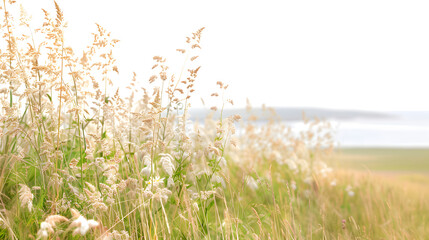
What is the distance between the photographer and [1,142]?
13.1ft

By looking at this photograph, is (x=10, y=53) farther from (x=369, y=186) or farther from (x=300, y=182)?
(x=369, y=186)

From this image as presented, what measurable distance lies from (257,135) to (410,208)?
247 centimetres

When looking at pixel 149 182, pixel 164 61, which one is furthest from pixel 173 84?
pixel 149 182

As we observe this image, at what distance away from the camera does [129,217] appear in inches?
131

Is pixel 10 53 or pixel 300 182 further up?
pixel 10 53

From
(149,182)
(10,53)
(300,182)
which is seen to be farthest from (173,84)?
(300,182)

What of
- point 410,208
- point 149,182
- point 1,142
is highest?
point 1,142

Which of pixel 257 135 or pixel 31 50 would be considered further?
pixel 257 135

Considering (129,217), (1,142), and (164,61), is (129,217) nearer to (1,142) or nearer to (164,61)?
(164,61)

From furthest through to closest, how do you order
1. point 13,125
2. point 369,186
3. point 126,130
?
point 369,186, point 126,130, point 13,125

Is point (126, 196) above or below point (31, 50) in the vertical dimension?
below

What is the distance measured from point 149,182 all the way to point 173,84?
2.62 ft

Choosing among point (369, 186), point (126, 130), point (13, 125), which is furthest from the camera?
point (369, 186)

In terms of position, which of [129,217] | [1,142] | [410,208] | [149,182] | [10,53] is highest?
[10,53]
